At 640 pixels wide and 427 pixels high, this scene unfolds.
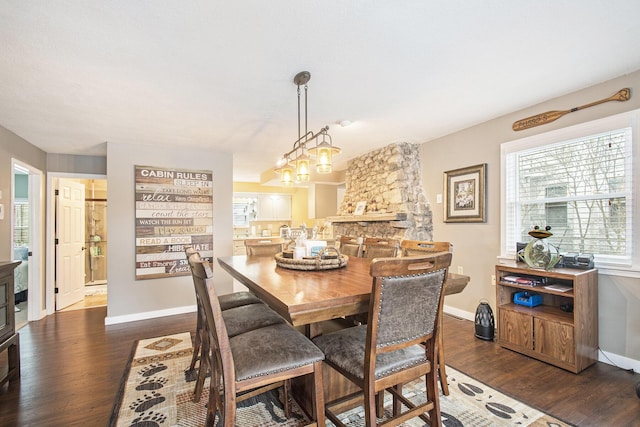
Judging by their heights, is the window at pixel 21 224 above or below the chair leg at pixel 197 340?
above

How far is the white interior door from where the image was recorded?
441 cm

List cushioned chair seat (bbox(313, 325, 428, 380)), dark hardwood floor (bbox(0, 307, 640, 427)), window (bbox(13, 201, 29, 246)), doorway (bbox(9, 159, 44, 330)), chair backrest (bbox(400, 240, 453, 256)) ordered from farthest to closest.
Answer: window (bbox(13, 201, 29, 246))
doorway (bbox(9, 159, 44, 330))
chair backrest (bbox(400, 240, 453, 256))
dark hardwood floor (bbox(0, 307, 640, 427))
cushioned chair seat (bbox(313, 325, 428, 380))

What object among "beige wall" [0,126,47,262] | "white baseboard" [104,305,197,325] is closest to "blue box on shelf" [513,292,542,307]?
"white baseboard" [104,305,197,325]

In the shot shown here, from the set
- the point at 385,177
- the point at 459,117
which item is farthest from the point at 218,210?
the point at 459,117

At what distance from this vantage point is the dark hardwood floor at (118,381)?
6.29 ft

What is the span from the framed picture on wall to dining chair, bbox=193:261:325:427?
114 inches

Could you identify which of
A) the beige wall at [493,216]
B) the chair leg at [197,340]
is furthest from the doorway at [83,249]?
the beige wall at [493,216]

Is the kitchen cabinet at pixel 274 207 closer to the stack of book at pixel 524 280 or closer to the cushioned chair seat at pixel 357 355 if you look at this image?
the stack of book at pixel 524 280

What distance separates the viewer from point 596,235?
266 centimetres

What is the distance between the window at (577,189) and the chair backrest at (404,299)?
7.15 ft

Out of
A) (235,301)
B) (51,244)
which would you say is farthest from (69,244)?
(235,301)

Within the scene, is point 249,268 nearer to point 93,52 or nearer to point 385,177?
point 93,52

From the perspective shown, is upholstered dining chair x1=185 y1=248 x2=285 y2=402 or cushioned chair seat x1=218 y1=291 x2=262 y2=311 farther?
cushioned chair seat x1=218 y1=291 x2=262 y2=311

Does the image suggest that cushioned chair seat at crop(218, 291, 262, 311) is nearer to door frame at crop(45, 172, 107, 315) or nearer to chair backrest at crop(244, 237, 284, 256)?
chair backrest at crop(244, 237, 284, 256)
